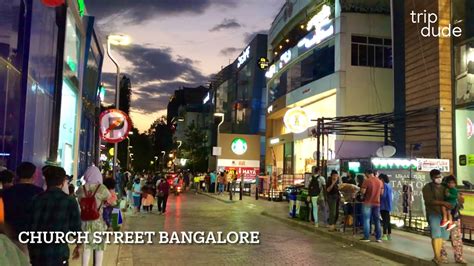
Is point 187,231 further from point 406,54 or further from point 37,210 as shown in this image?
point 406,54

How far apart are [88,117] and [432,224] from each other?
13625mm

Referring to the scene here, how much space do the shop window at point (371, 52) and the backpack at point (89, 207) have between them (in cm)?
2542

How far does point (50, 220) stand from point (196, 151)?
6326 centimetres

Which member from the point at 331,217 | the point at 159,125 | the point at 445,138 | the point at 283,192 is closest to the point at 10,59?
the point at 331,217

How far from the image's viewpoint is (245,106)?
193 ft

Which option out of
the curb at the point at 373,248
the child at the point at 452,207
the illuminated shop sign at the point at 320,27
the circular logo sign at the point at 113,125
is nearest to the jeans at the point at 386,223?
the curb at the point at 373,248

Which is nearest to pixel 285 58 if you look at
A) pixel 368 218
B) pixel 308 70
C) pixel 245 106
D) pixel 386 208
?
pixel 308 70

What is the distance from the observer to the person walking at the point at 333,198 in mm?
14438

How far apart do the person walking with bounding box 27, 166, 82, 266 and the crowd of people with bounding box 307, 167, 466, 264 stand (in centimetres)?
723

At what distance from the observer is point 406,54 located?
1986cm

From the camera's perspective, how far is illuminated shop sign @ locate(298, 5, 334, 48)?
31906 mm

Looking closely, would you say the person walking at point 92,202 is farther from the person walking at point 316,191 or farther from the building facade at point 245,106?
the building facade at point 245,106

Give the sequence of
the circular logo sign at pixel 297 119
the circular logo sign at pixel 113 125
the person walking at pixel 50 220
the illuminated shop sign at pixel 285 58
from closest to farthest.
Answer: the person walking at pixel 50 220 → the circular logo sign at pixel 113 125 → the circular logo sign at pixel 297 119 → the illuminated shop sign at pixel 285 58

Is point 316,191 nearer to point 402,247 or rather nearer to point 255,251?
point 402,247
